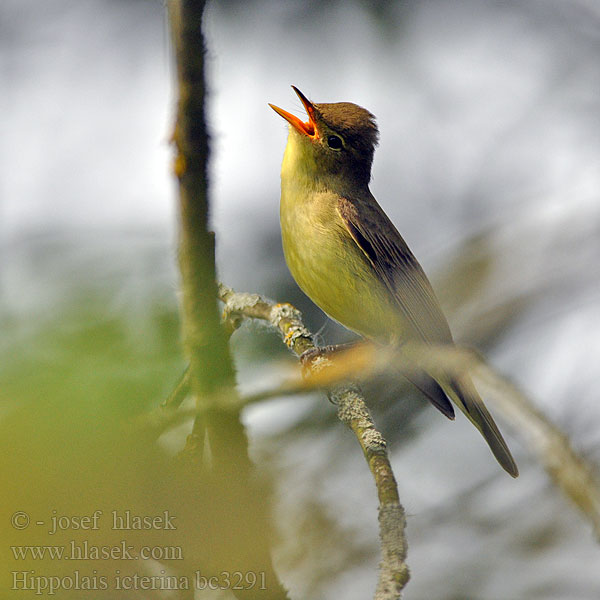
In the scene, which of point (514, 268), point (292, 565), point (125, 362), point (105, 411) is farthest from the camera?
point (514, 268)

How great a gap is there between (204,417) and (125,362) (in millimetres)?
428

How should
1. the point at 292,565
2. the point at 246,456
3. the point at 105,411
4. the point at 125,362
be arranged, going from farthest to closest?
the point at 292,565 → the point at 246,456 → the point at 125,362 → the point at 105,411

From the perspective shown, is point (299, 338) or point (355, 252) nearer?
point (299, 338)

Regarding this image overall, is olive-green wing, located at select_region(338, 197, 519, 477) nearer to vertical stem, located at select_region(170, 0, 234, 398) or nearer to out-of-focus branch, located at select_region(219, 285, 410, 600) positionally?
out-of-focus branch, located at select_region(219, 285, 410, 600)

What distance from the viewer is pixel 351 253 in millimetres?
3846

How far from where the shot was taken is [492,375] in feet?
5.06

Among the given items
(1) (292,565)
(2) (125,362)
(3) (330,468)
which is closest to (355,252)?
(3) (330,468)

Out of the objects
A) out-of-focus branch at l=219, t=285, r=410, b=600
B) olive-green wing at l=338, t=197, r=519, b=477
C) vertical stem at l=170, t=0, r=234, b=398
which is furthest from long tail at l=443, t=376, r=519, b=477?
vertical stem at l=170, t=0, r=234, b=398

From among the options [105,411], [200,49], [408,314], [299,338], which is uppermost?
[408,314]

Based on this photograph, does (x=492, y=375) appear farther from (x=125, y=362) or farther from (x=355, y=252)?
(x=355, y=252)

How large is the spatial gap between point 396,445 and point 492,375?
176 cm

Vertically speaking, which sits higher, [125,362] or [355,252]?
[355,252]

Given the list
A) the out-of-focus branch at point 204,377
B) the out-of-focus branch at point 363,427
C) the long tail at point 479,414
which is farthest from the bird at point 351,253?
the out-of-focus branch at point 204,377

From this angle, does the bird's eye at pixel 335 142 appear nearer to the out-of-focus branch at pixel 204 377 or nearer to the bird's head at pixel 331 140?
the bird's head at pixel 331 140
